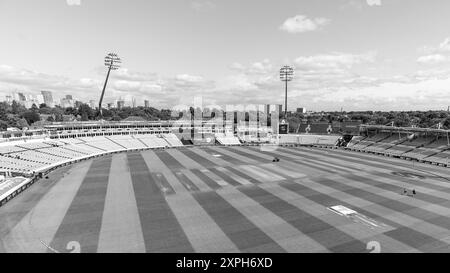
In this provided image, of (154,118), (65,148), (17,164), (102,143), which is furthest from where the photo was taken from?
(154,118)

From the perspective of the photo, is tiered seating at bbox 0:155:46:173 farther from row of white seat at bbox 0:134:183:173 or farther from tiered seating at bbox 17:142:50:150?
tiered seating at bbox 17:142:50:150

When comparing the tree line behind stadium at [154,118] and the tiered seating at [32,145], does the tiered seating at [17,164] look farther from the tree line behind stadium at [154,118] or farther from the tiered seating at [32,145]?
the tree line behind stadium at [154,118]

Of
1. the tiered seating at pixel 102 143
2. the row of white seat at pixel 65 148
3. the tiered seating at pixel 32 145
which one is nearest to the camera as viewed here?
the row of white seat at pixel 65 148

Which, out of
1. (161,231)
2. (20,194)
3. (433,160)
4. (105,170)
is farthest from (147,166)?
(433,160)

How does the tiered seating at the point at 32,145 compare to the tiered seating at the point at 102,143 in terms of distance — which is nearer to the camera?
the tiered seating at the point at 32,145

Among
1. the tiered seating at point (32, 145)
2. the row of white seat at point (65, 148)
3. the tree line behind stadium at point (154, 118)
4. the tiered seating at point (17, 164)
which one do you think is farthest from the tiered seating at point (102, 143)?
the tree line behind stadium at point (154, 118)

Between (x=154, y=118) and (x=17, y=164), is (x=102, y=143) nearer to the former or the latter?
(x=17, y=164)

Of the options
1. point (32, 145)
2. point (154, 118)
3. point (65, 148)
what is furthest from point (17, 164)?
point (154, 118)

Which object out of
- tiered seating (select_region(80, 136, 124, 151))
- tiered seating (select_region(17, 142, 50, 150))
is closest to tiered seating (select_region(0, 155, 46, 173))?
tiered seating (select_region(17, 142, 50, 150))

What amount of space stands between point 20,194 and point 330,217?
36716 millimetres

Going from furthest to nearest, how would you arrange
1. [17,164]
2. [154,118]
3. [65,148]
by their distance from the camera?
[154,118] → [65,148] → [17,164]

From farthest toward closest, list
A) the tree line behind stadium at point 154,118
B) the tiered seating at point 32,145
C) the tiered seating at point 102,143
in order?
1. the tree line behind stadium at point 154,118
2. the tiered seating at point 102,143
3. the tiered seating at point 32,145

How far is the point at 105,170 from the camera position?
47.2m
